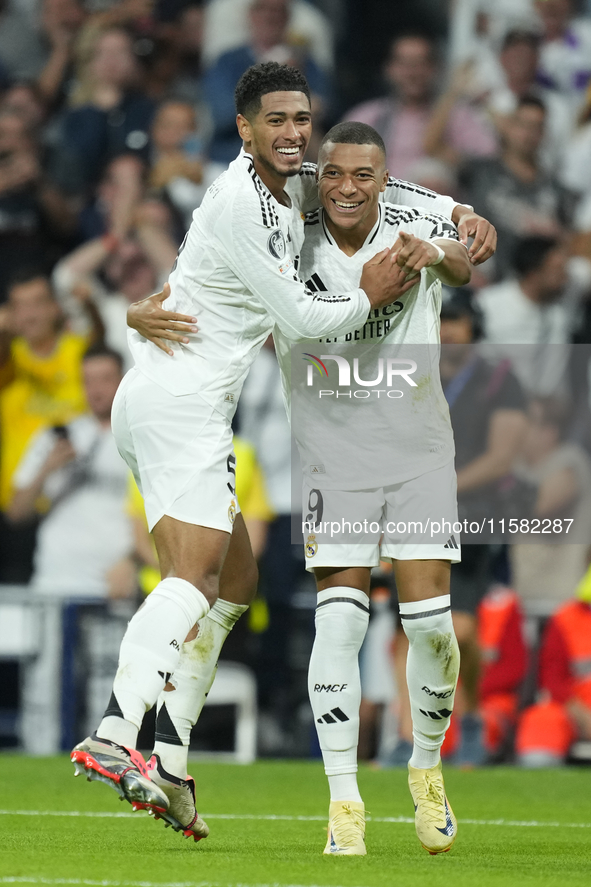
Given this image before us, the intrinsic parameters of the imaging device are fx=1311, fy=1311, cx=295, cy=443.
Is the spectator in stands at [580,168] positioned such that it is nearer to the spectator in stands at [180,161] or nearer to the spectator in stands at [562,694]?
the spectator in stands at [180,161]

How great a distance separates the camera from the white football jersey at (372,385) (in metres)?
4.55

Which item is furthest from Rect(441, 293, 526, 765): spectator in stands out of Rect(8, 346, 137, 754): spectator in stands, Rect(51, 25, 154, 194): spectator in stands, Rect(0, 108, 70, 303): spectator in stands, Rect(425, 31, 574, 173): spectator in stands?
Rect(0, 108, 70, 303): spectator in stands

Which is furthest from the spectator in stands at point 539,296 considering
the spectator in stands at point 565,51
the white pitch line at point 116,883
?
the white pitch line at point 116,883

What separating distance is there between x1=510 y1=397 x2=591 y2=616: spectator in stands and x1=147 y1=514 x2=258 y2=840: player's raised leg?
4.15 m

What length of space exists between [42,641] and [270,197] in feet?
16.2

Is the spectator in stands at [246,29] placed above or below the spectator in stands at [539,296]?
above

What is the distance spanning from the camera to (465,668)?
7789mm

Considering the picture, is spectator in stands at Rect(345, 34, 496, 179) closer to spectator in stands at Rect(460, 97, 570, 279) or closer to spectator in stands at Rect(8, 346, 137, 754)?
spectator in stands at Rect(460, 97, 570, 279)

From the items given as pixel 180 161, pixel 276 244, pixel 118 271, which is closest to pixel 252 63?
pixel 180 161

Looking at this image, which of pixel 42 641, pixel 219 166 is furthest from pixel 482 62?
pixel 42 641

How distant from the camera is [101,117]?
984 centimetres

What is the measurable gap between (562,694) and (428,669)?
147 inches

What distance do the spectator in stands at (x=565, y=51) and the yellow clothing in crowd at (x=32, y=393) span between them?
13.0 ft

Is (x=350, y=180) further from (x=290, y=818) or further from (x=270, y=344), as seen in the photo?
(x=270, y=344)
